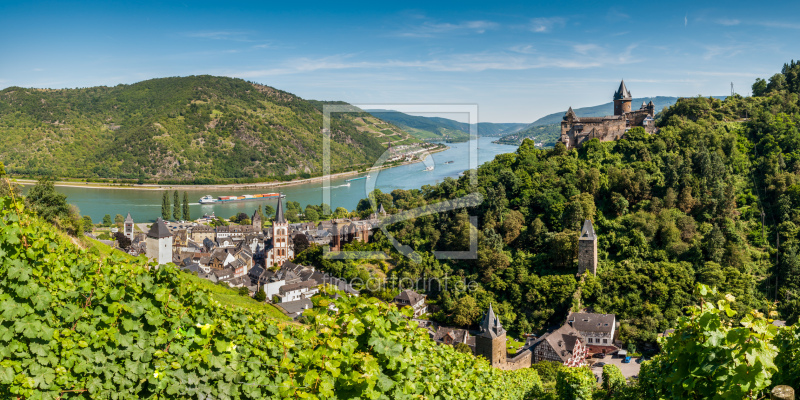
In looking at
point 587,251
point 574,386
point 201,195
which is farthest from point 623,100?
point 201,195

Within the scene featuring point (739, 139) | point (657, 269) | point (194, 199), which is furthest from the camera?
point (194, 199)

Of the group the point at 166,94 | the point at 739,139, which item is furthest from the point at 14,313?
the point at 166,94

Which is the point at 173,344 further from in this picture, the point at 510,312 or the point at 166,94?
the point at 166,94

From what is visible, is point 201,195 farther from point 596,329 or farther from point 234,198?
point 596,329

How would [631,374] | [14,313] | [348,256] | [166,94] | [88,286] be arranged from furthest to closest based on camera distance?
[166,94] < [348,256] < [631,374] < [88,286] < [14,313]

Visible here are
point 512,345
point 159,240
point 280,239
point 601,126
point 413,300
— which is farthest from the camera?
point 280,239
